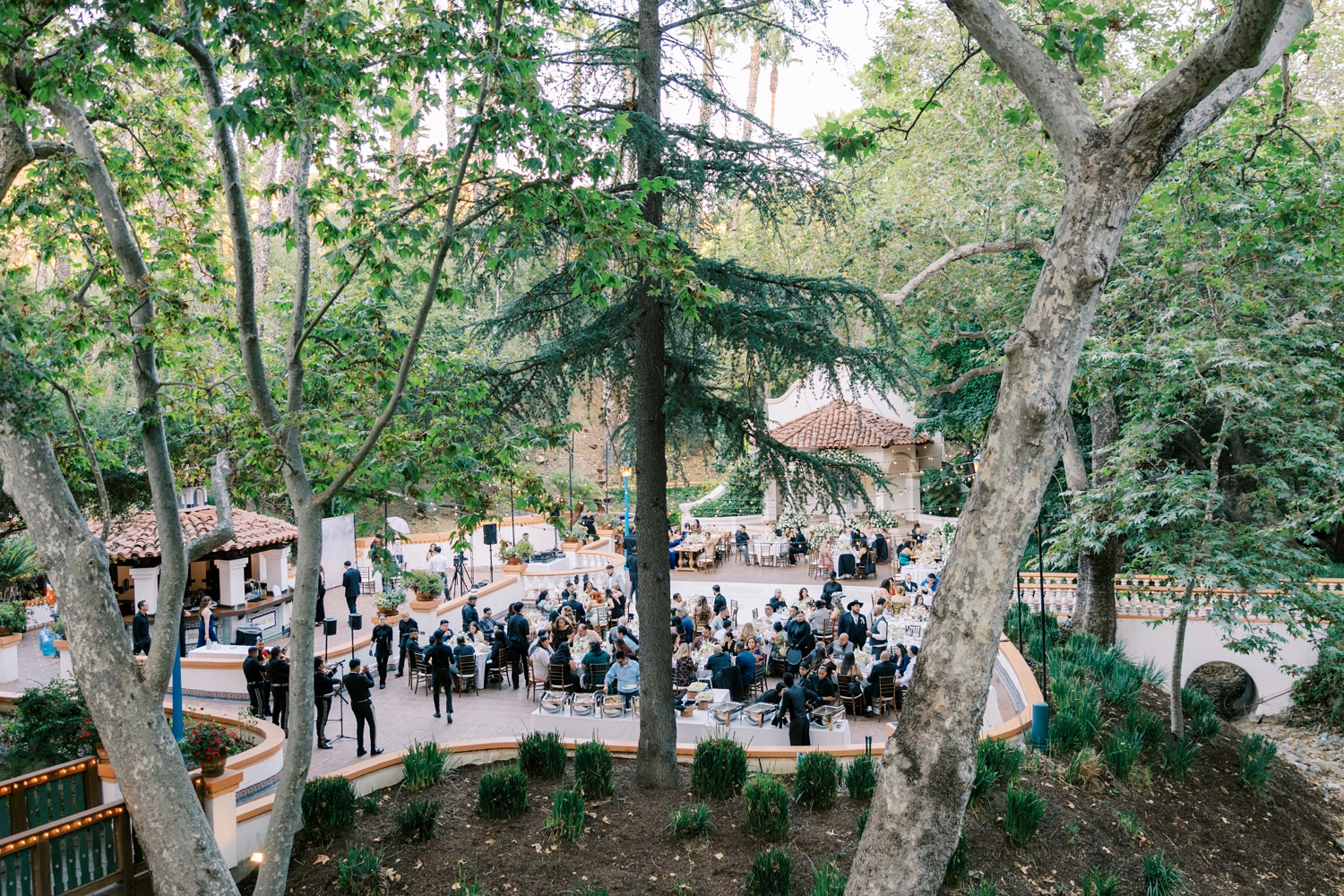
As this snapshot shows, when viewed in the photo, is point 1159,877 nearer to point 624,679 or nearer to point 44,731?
point 624,679

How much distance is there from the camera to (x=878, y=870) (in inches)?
195

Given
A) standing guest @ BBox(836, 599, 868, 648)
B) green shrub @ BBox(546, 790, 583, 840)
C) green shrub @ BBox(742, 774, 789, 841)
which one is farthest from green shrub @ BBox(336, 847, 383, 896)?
standing guest @ BBox(836, 599, 868, 648)

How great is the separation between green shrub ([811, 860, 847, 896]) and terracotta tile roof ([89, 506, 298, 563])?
12.8 m

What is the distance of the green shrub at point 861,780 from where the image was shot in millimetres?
8445

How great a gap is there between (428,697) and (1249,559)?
12.5 meters

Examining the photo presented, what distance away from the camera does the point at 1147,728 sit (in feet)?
35.0

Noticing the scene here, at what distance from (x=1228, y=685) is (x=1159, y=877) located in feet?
50.2

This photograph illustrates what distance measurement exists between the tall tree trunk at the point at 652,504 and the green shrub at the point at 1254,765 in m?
7.97

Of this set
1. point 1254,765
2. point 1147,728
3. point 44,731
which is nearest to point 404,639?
point 44,731

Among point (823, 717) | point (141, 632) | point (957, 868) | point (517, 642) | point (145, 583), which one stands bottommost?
point (957, 868)

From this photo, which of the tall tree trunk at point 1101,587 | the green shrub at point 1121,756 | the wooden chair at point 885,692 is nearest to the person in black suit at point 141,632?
the wooden chair at point 885,692

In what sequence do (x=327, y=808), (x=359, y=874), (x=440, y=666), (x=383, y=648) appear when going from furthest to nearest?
1. (x=383, y=648)
2. (x=440, y=666)
3. (x=327, y=808)
4. (x=359, y=874)

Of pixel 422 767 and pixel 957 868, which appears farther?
pixel 422 767

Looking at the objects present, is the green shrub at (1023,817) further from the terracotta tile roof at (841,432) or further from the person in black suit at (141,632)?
the terracotta tile roof at (841,432)
